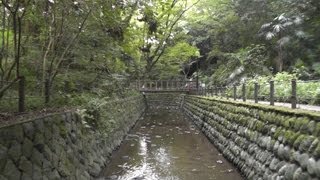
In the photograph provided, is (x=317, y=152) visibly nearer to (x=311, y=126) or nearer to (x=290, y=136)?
(x=311, y=126)

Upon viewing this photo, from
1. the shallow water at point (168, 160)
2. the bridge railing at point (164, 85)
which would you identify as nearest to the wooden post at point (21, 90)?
the shallow water at point (168, 160)

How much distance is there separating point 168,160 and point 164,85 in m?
26.9

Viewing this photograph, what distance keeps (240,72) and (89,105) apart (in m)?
16.7

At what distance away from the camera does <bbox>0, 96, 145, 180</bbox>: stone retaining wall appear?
483 cm

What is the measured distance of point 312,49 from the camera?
22.7m

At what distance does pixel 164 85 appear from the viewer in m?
37.4

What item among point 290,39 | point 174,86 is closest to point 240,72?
point 290,39

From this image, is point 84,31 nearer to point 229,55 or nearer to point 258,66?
point 258,66

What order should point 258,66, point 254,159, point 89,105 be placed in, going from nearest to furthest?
point 254,159
point 89,105
point 258,66

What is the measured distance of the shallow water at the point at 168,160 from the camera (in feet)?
29.2

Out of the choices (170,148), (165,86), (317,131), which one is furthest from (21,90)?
(165,86)

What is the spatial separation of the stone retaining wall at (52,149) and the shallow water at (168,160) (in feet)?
2.53

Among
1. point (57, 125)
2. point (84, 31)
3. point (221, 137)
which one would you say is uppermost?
point (84, 31)

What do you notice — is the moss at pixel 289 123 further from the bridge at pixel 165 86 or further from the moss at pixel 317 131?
the bridge at pixel 165 86
